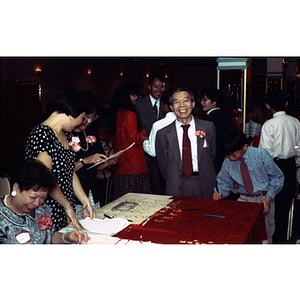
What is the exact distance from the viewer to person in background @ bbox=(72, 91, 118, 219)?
2.70m

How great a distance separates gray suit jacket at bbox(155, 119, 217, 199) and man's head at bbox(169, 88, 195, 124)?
0.31 feet

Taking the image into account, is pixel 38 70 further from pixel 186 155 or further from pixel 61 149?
pixel 186 155

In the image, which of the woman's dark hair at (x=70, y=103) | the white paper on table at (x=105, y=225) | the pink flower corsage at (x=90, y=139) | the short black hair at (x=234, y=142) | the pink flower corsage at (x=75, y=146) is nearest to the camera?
the white paper on table at (x=105, y=225)

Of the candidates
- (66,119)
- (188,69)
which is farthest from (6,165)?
(188,69)

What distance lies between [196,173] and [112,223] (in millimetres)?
1068

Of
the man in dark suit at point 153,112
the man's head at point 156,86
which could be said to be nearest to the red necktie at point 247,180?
the man in dark suit at point 153,112

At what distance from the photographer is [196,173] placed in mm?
2848

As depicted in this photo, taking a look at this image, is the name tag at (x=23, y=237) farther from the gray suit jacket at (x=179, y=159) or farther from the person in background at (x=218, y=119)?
the person in background at (x=218, y=119)

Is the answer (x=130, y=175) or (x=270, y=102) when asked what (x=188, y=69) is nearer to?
(x=270, y=102)

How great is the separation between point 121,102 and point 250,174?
1.24 m

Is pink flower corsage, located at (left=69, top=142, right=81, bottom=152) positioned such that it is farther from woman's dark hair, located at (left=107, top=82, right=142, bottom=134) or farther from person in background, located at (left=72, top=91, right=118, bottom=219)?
woman's dark hair, located at (left=107, top=82, right=142, bottom=134)

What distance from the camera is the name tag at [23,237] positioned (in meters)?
1.87

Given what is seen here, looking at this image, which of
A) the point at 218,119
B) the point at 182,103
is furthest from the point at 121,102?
the point at 218,119

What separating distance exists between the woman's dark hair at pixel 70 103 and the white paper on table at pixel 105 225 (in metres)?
0.71
